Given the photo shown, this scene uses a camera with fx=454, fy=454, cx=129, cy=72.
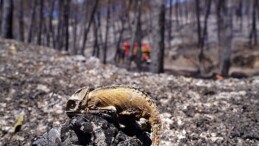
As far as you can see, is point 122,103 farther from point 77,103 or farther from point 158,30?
point 158,30

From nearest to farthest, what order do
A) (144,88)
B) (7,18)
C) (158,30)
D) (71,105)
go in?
(71,105)
(144,88)
(158,30)
(7,18)

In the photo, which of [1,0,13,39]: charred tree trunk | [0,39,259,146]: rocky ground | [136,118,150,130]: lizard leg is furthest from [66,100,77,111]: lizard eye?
[1,0,13,39]: charred tree trunk

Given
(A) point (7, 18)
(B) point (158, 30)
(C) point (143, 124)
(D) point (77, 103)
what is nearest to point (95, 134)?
(D) point (77, 103)

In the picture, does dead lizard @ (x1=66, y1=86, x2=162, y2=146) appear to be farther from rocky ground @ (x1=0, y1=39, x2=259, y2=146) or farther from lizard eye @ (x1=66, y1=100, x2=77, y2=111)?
rocky ground @ (x1=0, y1=39, x2=259, y2=146)

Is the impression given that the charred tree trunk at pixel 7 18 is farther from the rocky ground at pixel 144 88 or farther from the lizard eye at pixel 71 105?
the lizard eye at pixel 71 105

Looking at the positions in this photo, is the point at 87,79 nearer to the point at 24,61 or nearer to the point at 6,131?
the point at 24,61

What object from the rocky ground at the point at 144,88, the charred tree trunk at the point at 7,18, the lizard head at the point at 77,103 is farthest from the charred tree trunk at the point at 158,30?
the lizard head at the point at 77,103
